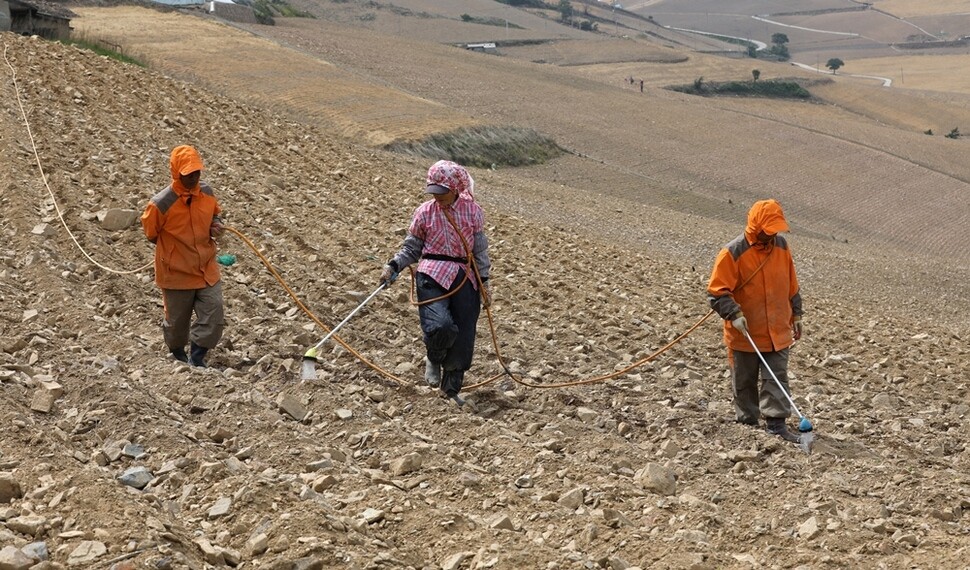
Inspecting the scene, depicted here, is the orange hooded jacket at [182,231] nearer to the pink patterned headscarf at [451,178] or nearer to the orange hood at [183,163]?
the orange hood at [183,163]

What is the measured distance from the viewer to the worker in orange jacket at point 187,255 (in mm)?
7902

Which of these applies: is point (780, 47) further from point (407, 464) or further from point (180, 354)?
point (407, 464)

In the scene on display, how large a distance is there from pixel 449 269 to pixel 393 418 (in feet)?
3.46

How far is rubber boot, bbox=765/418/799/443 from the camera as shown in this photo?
8047 mm

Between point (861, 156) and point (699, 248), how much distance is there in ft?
78.5

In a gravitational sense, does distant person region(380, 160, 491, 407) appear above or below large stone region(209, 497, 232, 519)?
above

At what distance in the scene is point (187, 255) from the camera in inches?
316

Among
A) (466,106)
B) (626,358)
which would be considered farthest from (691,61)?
(626,358)

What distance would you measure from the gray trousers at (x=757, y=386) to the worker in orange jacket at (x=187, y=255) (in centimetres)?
337

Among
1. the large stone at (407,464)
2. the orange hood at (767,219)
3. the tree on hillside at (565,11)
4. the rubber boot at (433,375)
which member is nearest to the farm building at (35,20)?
the rubber boot at (433,375)

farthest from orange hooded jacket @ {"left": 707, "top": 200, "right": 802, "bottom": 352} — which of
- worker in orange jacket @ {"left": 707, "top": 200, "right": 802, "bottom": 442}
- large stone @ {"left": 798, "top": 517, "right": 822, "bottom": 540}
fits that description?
large stone @ {"left": 798, "top": 517, "right": 822, "bottom": 540}

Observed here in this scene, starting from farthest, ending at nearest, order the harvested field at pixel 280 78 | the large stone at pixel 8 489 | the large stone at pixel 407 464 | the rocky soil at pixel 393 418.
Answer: the harvested field at pixel 280 78, the large stone at pixel 407 464, the rocky soil at pixel 393 418, the large stone at pixel 8 489

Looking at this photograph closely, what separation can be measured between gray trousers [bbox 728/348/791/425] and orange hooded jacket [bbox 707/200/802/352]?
3.9 inches

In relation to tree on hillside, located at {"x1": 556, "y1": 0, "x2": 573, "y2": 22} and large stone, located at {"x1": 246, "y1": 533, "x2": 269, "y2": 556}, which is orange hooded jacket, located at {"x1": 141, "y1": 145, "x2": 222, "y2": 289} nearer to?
large stone, located at {"x1": 246, "y1": 533, "x2": 269, "y2": 556}
